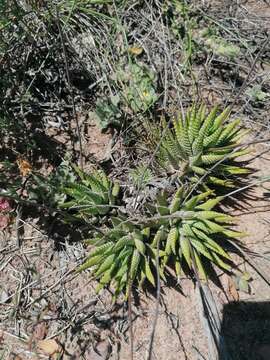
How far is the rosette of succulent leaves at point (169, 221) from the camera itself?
2.70m

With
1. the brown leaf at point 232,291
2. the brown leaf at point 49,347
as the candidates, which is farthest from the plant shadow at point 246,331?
the brown leaf at point 49,347

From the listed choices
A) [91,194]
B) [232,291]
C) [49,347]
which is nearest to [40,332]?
[49,347]

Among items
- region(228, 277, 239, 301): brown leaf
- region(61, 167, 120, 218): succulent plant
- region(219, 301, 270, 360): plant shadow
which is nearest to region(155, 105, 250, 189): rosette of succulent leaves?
region(61, 167, 120, 218): succulent plant

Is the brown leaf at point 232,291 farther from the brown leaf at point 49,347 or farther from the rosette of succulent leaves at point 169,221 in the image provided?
the brown leaf at point 49,347

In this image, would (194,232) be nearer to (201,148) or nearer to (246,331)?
(201,148)

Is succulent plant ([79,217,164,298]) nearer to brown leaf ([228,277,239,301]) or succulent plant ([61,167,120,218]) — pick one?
succulent plant ([61,167,120,218])

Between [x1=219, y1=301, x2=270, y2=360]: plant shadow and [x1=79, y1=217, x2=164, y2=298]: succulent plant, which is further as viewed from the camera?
[x1=219, y1=301, x2=270, y2=360]: plant shadow

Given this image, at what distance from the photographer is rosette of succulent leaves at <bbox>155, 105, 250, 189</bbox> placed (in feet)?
9.32

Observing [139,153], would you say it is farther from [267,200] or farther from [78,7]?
[78,7]

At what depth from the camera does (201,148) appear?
9.36ft

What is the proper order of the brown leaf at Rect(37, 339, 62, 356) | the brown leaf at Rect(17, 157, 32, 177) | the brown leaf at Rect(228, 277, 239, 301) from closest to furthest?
the brown leaf at Rect(37, 339, 62, 356), the brown leaf at Rect(228, 277, 239, 301), the brown leaf at Rect(17, 157, 32, 177)

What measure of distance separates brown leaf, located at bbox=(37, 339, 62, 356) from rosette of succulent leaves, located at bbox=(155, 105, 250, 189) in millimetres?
1338

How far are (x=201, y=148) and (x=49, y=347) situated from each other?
1.57 meters

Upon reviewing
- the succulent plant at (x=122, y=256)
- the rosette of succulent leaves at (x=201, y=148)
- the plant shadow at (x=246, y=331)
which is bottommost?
the plant shadow at (x=246, y=331)
